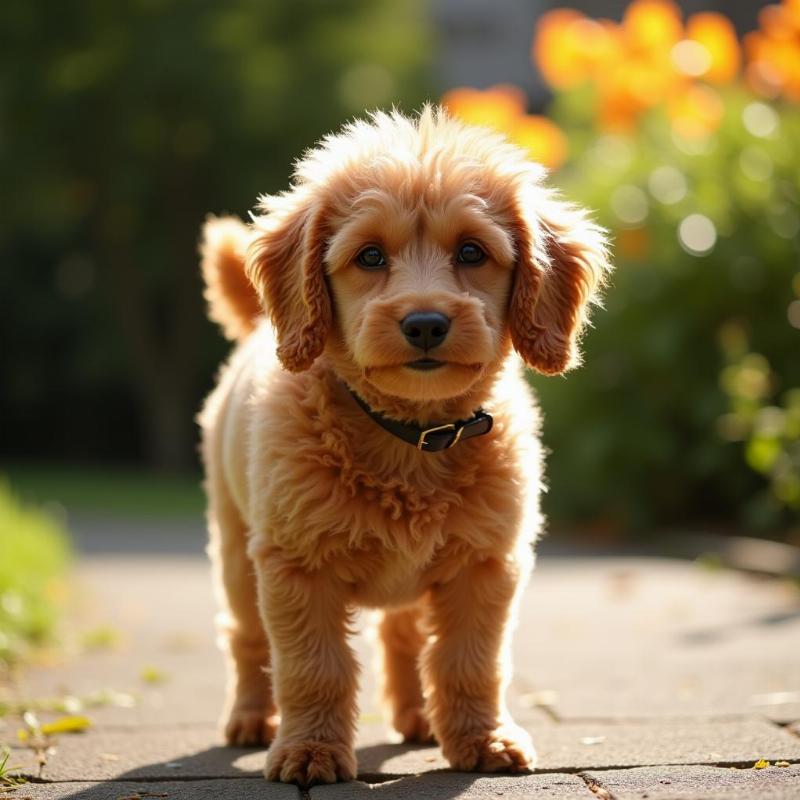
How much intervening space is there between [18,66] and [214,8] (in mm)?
3734

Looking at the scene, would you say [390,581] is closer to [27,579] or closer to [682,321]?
[27,579]

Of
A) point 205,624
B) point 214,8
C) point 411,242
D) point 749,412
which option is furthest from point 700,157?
point 214,8

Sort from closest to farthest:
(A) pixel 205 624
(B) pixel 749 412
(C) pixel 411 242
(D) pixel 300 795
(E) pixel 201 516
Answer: (D) pixel 300 795 → (C) pixel 411 242 → (A) pixel 205 624 → (B) pixel 749 412 → (E) pixel 201 516

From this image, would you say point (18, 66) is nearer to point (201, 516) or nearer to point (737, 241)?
point (201, 516)

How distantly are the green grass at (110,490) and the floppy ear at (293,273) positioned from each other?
466 inches

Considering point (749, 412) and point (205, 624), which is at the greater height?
point (749, 412)

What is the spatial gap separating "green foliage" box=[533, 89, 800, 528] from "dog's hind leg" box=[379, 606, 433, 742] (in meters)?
6.49

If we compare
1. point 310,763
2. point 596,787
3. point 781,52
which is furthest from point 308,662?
point 781,52

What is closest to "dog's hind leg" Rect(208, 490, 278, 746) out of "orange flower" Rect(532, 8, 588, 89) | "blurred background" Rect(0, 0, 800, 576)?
"blurred background" Rect(0, 0, 800, 576)

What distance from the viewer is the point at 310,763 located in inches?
151

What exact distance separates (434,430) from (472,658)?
73 centimetres

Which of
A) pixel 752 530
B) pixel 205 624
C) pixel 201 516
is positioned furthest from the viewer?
pixel 201 516

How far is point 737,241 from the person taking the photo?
11.3 meters

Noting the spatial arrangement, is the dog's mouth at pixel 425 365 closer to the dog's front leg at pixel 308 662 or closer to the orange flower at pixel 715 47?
the dog's front leg at pixel 308 662
